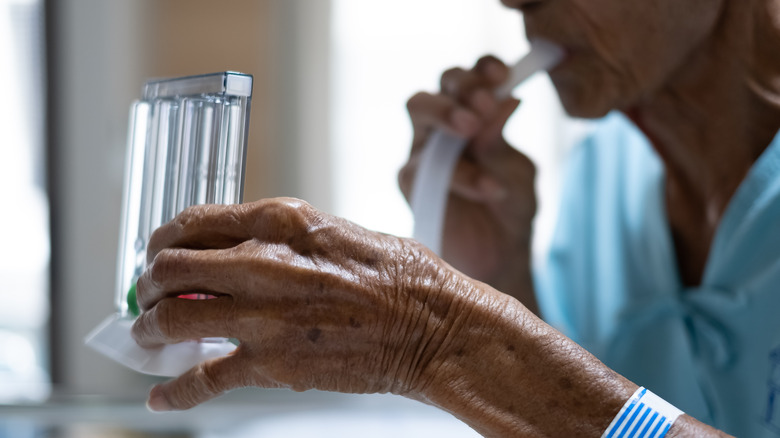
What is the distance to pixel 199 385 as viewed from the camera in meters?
0.37

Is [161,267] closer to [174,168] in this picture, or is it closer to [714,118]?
[174,168]

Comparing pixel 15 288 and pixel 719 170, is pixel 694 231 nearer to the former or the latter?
pixel 719 170

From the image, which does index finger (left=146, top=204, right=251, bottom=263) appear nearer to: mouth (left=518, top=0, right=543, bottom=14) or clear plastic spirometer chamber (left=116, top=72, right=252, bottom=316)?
clear plastic spirometer chamber (left=116, top=72, right=252, bottom=316)

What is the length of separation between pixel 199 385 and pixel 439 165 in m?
0.40

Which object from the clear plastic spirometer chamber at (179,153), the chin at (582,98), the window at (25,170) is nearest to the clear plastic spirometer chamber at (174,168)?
the clear plastic spirometer chamber at (179,153)

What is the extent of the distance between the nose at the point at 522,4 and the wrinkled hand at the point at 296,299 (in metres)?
0.35

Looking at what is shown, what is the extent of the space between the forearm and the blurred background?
454 millimetres

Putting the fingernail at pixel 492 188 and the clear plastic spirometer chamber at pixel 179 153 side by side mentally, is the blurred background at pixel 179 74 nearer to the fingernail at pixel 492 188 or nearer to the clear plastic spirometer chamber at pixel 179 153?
the fingernail at pixel 492 188

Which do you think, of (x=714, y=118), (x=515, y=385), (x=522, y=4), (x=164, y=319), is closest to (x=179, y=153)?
(x=164, y=319)

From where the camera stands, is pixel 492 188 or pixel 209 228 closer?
pixel 209 228

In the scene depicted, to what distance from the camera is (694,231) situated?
749mm

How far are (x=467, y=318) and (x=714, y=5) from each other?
16.6 inches

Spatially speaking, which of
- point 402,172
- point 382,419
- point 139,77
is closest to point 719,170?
point 402,172

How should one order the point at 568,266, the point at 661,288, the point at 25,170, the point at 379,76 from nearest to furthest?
the point at 661,288 → the point at 568,266 → the point at 25,170 → the point at 379,76
